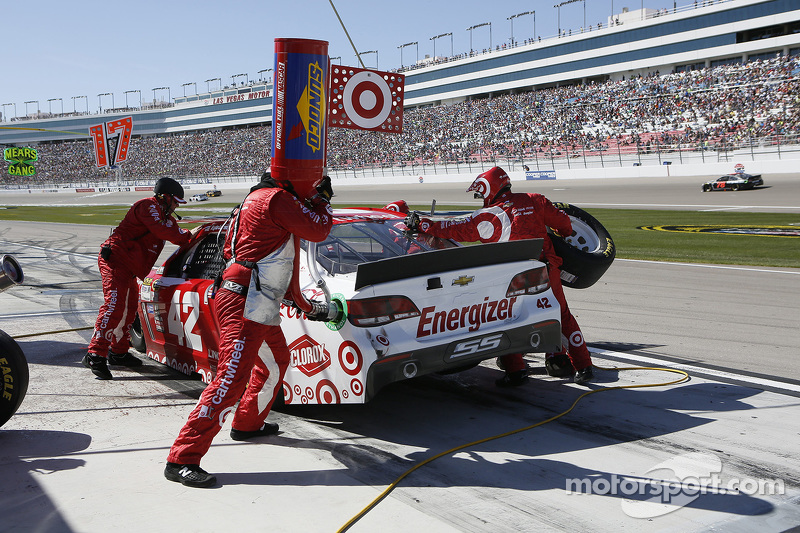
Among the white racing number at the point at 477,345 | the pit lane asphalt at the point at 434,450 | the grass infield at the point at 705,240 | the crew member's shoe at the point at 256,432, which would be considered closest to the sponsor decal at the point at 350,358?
the pit lane asphalt at the point at 434,450

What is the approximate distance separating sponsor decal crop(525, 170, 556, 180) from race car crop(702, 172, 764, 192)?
1248cm

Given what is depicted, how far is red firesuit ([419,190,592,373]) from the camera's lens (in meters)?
5.46

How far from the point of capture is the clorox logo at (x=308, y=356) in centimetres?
429

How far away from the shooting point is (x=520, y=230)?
18.5ft

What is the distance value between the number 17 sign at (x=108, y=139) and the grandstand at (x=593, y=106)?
12120mm

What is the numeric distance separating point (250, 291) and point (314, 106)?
139 centimetres

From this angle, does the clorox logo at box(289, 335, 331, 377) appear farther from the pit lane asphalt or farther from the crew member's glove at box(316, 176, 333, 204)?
the crew member's glove at box(316, 176, 333, 204)

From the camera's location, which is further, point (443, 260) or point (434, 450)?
point (443, 260)

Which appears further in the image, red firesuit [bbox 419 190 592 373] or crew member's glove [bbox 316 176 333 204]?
red firesuit [bbox 419 190 592 373]

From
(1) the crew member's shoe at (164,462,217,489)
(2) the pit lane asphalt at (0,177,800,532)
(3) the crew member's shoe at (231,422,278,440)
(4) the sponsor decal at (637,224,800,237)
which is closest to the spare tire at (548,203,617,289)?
(2) the pit lane asphalt at (0,177,800,532)

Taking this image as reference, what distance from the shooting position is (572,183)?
39156 mm

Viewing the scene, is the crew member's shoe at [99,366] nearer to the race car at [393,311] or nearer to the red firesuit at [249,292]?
the race car at [393,311]

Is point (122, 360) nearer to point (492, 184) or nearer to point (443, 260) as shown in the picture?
point (443, 260)

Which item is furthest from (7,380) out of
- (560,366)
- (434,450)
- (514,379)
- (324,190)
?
(560,366)
